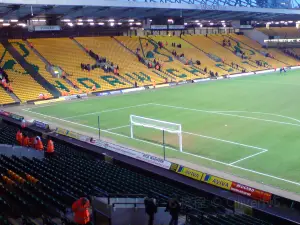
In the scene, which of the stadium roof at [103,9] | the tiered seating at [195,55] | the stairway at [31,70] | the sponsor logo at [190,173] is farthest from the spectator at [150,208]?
the tiered seating at [195,55]

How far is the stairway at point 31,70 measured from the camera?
42719mm

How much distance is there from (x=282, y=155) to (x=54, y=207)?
12509 mm

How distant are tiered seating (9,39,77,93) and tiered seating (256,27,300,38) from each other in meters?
54.0

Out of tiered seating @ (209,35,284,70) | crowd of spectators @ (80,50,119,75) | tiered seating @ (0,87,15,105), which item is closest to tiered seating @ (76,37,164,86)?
crowd of spectators @ (80,50,119,75)

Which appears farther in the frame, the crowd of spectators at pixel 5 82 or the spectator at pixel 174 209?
the crowd of spectators at pixel 5 82

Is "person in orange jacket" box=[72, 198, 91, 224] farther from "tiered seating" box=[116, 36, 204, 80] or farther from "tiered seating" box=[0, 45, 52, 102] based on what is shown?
"tiered seating" box=[116, 36, 204, 80]

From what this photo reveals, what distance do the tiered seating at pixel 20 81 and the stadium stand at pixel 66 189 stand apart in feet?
83.9

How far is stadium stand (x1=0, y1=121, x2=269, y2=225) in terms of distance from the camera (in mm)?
9500

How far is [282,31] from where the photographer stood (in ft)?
286

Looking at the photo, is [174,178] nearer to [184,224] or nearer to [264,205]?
[264,205]

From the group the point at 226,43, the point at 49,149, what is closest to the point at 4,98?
the point at 49,149

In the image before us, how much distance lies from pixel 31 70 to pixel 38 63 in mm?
2282

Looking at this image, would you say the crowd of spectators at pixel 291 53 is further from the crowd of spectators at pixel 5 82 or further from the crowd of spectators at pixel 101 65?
the crowd of spectators at pixel 5 82

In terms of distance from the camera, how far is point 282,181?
15320 mm
